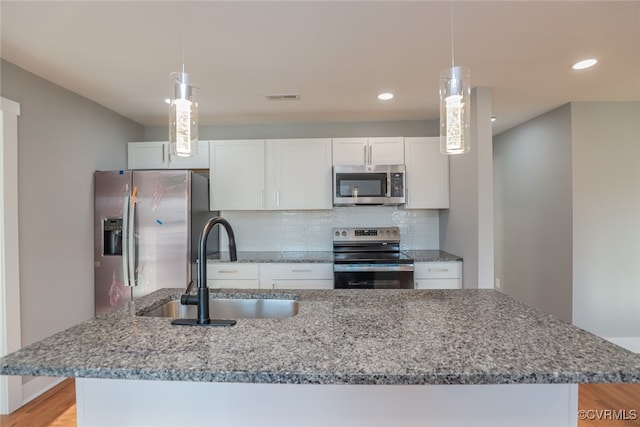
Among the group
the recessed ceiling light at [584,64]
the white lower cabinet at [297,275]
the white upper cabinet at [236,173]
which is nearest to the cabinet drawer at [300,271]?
the white lower cabinet at [297,275]

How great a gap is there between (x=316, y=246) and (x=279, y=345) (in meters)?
2.73

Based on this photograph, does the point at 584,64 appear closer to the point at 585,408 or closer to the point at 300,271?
the point at 585,408

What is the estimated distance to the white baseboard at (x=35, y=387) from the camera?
2.28 meters

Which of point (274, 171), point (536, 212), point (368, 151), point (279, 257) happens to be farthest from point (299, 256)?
point (536, 212)

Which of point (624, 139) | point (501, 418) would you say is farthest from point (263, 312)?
point (624, 139)

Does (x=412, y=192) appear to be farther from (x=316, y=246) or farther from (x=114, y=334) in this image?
Result: (x=114, y=334)

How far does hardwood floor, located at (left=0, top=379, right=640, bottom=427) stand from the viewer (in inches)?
81.7

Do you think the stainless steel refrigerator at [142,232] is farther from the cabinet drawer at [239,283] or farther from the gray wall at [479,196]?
the gray wall at [479,196]

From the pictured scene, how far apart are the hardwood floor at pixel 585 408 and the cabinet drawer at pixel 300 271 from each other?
1.73 meters

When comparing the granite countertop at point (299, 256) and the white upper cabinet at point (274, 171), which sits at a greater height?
the white upper cabinet at point (274, 171)

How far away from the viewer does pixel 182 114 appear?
4.58ft

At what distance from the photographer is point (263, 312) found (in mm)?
1573

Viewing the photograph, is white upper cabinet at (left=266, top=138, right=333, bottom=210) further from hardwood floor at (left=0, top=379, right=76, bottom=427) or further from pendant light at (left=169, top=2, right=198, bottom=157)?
hardwood floor at (left=0, top=379, right=76, bottom=427)

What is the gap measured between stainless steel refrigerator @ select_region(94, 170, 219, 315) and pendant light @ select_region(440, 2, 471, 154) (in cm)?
229
